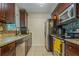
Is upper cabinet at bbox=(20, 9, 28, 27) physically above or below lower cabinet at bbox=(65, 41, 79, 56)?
above

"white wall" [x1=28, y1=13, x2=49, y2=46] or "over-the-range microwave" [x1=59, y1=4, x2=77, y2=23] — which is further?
"white wall" [x1=28, y1=13, x2=49, y2=46]

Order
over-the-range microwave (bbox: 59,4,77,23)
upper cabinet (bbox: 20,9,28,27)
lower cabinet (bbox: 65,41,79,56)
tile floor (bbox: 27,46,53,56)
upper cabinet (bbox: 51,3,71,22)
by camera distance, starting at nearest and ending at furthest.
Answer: lower cabinet (bbox: 65,41,79,56)
over-the-range microwave (bbox: 59,4,77,23)
upper cabinet (bbox: 51,3,71,22)
tile floor (bbox: 27,46,53,56)
upper cabinet (bbox: 20,9,28,27)

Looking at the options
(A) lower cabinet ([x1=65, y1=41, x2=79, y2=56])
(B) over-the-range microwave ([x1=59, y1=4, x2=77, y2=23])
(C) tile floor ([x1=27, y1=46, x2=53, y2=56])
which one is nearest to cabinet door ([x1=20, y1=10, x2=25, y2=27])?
(C) tile floor ([x1=27, y1=46, x2=53, y2=56])

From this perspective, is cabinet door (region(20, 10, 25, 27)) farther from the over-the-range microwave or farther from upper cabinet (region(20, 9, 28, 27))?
the over-the-range microwave


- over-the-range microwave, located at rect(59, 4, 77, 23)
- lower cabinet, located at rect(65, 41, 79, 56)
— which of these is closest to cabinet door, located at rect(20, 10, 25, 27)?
over-the-range microwave, located at rect(59, 4, 77, 23)

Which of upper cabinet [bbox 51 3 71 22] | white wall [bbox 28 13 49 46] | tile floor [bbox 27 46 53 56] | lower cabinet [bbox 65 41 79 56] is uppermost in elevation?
upper cabinet [bbox 51 3 71 22]

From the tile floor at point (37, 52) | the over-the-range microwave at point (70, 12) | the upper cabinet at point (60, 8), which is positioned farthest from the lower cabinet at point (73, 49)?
the tile floor at point (37, 52)

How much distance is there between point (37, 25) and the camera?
19.7 ft

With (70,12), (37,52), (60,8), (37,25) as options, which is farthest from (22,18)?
(70,12)

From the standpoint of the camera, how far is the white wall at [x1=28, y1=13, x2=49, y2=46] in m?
6.04

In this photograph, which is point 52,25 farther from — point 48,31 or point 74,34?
point 74,34

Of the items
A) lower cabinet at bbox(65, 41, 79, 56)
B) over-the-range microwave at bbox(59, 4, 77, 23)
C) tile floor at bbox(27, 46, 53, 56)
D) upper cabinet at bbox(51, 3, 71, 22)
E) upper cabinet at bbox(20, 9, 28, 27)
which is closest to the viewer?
lower cabinet at bbox(65, 41, 79, 56)

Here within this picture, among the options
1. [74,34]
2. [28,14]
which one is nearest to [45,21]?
[28,14]

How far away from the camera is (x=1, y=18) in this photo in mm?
2881
